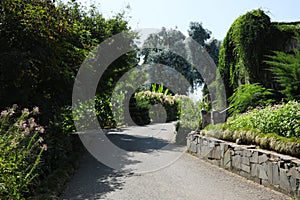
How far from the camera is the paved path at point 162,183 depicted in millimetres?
4871

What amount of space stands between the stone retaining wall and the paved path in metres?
0.15

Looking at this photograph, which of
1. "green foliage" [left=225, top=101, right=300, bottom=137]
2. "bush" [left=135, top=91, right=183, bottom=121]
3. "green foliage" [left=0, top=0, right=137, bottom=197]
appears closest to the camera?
"green foliage" [left=225, top=101, right=300, bottom=137]

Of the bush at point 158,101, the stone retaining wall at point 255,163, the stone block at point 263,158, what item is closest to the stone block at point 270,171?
the stone retaining wall at point 255,163

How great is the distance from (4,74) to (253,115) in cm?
537

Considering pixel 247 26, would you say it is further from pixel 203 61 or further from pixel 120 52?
pixel 203 61

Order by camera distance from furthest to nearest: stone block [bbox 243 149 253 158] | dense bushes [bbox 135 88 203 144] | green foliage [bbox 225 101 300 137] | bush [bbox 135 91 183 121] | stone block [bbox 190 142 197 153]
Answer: bush [bbox 135 91 183 121] < dense bushes [bbox 135 88 203 144] < stone block [bbox 190 142 197 153] < stone block [bbox 243 149 253 158] < green foliage [bbox 225 101 300 137]

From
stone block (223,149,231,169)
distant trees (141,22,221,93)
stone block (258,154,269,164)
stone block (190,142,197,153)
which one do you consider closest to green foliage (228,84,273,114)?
stone block (190,142,197,153)

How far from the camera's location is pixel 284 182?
471cm

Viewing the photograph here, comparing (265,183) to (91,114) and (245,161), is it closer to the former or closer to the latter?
(245,161)

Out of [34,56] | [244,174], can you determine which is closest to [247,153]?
[244,174]

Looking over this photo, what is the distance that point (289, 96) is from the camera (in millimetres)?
8844

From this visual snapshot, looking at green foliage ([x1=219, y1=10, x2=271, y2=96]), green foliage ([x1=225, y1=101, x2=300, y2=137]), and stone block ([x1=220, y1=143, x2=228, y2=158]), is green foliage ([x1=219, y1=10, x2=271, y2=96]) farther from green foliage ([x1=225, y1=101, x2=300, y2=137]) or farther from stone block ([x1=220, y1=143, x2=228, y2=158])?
stone block ([x1=220, y1=143, x2=228, y2=158])

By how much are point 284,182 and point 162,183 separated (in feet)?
6.57

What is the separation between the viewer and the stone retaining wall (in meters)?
4.59
